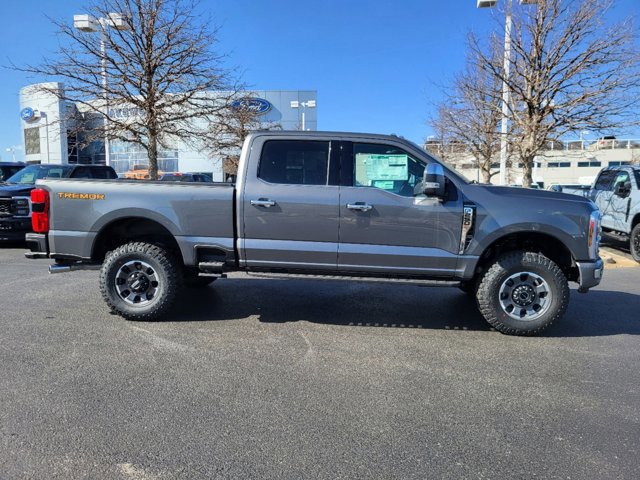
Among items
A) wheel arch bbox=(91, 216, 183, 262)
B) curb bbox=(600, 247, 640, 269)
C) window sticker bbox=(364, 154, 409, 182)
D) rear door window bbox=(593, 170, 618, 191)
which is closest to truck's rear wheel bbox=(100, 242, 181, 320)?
Result: wheel arch bbox=(91, 216, 183, 262)

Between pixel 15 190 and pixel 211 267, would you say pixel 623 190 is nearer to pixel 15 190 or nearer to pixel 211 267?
pixel 211 267

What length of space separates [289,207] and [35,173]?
33.5ft

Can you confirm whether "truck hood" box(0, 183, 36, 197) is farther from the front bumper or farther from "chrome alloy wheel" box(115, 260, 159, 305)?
the front bumper

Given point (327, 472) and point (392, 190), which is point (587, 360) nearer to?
point (392, 190)

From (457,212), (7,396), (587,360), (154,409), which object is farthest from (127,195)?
(587,360)

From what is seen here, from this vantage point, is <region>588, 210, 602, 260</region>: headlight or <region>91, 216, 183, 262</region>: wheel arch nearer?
<region>588, 210, 602, 260</region>: headlight

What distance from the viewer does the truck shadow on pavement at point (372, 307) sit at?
522cm

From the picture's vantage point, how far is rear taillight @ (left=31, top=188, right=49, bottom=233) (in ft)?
16.4

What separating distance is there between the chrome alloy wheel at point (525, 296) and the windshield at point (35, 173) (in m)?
10.9

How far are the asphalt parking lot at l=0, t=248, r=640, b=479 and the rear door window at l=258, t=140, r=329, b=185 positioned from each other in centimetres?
164

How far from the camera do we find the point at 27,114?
48.0 metres

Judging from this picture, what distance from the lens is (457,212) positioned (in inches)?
181

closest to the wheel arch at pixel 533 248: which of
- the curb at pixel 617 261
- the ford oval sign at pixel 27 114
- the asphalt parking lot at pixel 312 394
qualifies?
the asphalt parking lot at pixel 312 394

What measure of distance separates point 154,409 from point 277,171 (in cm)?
269
